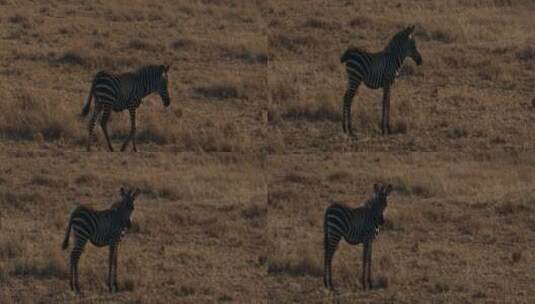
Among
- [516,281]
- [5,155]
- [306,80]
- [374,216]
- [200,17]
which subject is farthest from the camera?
[200,17]

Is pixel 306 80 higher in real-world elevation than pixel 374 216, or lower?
higher

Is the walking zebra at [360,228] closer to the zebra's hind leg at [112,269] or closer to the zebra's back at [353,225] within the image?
the zebra's back at [353,225]

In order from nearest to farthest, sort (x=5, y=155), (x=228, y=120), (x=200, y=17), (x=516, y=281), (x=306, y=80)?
(x=516, y=281) < (x=5, y=155) < (x=228, y=120) < (x=306, y=80) < (x=200, y=17)

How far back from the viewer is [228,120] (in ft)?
116

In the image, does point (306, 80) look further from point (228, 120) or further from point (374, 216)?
point (374, 216)

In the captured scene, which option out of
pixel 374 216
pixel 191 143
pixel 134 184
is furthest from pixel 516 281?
pixel 134 184

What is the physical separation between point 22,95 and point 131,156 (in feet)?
11.8

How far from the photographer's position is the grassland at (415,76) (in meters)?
32.7

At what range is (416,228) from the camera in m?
33.4

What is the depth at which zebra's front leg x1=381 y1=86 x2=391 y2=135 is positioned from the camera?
2927cm

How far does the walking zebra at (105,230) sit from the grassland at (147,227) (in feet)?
1.13

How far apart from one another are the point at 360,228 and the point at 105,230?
4.30 m

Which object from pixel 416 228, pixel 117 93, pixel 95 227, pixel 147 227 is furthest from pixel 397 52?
pixel 147 227

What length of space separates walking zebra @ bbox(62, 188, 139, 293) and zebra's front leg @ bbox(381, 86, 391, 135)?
4499mm
